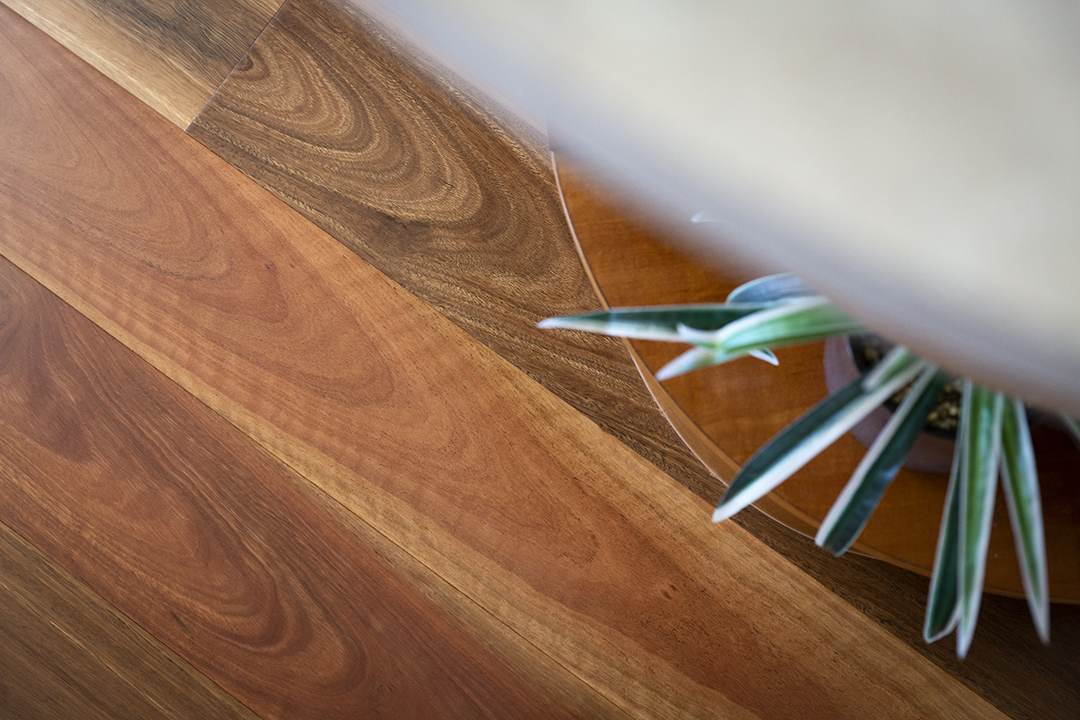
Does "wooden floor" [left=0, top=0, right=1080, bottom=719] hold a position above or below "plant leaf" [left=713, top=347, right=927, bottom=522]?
below

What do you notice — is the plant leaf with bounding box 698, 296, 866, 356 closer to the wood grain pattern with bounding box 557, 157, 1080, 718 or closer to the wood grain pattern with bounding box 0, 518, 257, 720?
the wood grain pattern with bounding box 557, 157, 1080, 718

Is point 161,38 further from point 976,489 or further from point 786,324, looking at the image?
point 976,489

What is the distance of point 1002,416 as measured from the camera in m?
0.40

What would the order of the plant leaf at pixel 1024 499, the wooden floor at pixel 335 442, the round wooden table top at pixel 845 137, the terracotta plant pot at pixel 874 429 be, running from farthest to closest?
the wooden floor at pixel 335 442 < the terracotta plant pot at pixel 874 429 < the plant leaf at pixel 1024 499 < the round wooden table top at pixel 845 137

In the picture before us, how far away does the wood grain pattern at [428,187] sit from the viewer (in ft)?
2.74

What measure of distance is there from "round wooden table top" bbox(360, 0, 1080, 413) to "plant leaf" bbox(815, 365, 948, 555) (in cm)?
39

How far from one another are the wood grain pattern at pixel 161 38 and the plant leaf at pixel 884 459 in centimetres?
80

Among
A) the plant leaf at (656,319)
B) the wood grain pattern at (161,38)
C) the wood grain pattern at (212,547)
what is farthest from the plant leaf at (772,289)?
the wood grain pattern at (161,38)

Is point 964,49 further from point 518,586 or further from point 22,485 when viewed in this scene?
point 22,485

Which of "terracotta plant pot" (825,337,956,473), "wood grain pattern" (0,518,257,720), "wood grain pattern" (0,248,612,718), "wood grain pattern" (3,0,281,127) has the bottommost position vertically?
"wood grain pattern" (0,518,257,720)

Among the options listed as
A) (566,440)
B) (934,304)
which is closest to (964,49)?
(934,304)

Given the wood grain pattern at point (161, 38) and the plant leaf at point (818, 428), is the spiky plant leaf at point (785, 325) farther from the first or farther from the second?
the wood grain pattern at point (161, 38)

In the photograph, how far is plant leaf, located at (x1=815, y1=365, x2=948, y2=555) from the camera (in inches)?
17.0

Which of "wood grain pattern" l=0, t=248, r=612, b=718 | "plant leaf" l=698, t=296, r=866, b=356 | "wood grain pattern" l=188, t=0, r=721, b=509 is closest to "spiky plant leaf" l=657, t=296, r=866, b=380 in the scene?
"plant leaf" l=698, t=296, r=866, b=356
